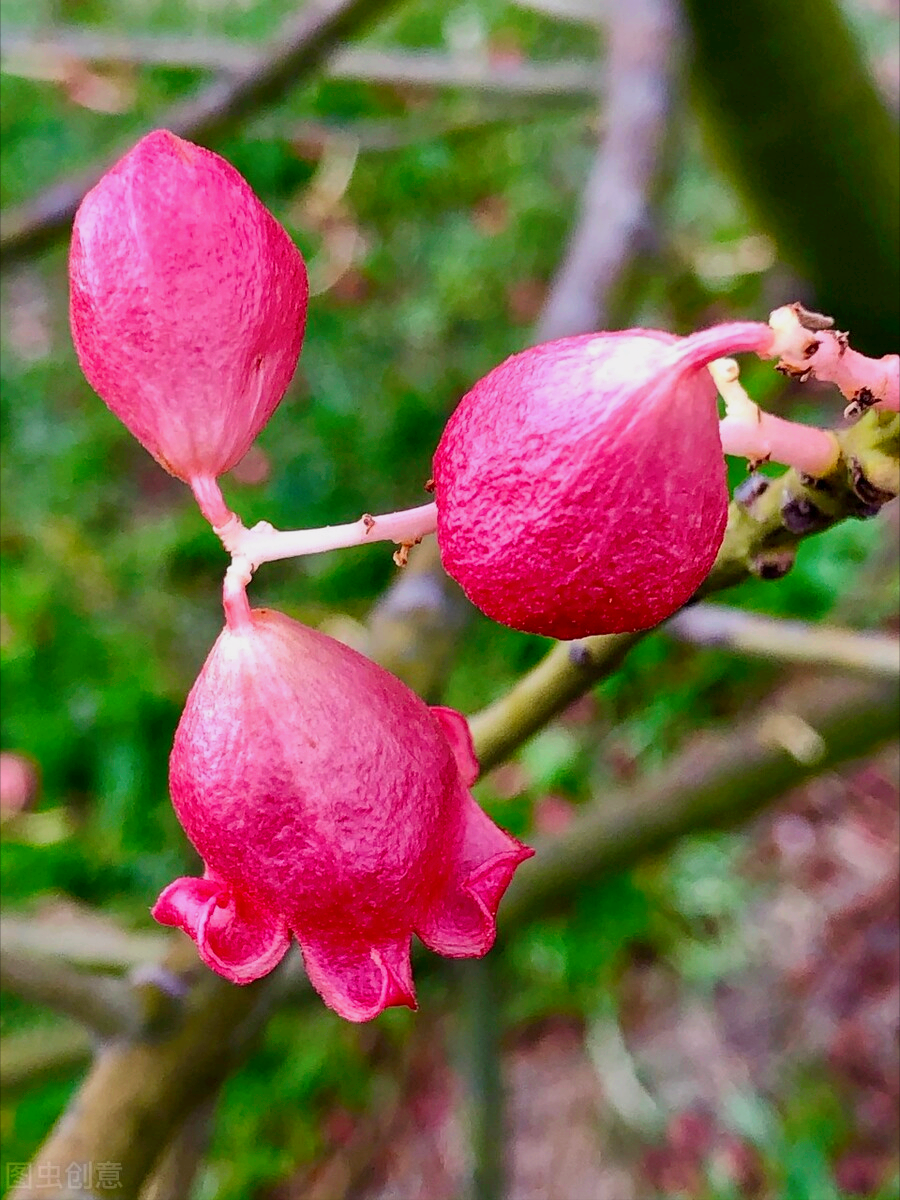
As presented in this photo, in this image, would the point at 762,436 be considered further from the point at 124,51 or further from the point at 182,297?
the point at 124,51

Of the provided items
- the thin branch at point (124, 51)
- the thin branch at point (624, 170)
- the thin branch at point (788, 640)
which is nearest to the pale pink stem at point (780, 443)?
the thin branch at point (788, 640)

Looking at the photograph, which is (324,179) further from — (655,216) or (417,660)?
(417,660)

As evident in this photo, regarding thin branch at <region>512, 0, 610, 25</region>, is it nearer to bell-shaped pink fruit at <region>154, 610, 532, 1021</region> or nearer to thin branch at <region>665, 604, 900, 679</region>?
thin branch at <region>665, 604, 900, 679</region>

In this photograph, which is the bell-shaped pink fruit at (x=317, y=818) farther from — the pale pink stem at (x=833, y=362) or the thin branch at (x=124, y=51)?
the thin branch at (x=124, y=51)

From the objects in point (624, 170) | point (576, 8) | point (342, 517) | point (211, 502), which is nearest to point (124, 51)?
point (576, 8)

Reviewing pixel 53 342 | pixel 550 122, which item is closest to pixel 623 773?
pixel 550 122
